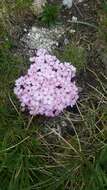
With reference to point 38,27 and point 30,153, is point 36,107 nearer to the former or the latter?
point 30,153

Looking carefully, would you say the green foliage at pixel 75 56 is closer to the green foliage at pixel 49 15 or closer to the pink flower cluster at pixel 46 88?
the pink flower cluster at pixel 46 88

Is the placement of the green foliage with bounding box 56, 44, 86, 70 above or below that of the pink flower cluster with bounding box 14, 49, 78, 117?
above

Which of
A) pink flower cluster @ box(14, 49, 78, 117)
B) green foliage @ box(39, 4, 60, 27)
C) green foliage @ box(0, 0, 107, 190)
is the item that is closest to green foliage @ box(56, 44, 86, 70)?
green foliage @ box(0, 0, 107, 190)

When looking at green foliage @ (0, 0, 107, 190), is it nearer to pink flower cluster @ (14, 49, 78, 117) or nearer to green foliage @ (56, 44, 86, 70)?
green foliage @ (56, 44, 86, 70)

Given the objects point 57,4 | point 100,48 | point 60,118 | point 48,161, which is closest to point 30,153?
point 48,161

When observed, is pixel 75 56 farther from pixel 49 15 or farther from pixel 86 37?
pixel 49 15

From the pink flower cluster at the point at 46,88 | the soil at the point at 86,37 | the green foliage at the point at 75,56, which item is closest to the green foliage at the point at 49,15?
the soil at the point at 86,37

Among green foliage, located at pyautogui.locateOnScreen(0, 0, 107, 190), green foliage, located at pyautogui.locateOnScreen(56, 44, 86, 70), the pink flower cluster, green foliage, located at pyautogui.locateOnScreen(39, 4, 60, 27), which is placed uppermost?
green foliage, located at pyautogui.locateOnScreen(39, 4, 60, 27)

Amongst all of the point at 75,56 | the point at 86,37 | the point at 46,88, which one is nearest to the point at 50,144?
the point at 46,88
